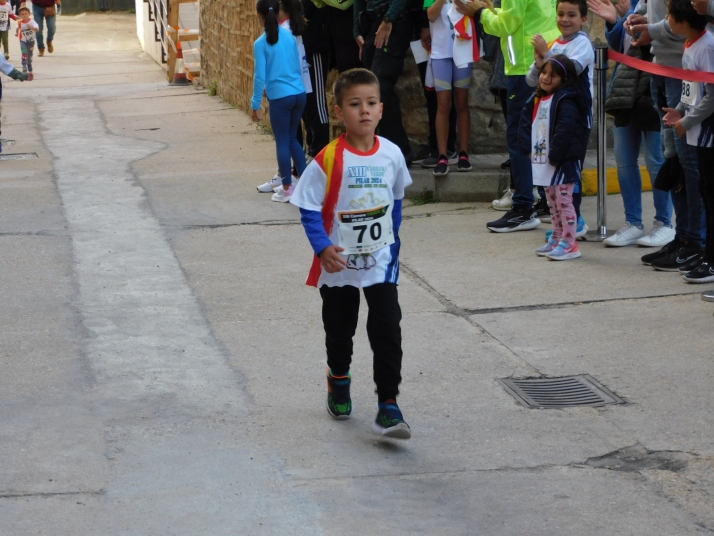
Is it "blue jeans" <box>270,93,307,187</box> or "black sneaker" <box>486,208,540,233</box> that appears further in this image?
"blue jeans" <box>270,93,307,187</box>

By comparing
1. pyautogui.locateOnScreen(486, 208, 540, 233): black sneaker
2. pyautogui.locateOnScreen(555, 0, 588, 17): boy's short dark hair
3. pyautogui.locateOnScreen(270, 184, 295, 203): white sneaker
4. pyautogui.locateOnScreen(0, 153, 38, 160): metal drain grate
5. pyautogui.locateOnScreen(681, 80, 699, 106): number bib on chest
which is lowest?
pyautogui.locateOnScreen(486, 208, 540, 233): black sneaker

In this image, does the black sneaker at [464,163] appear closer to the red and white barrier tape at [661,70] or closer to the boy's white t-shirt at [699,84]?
the red and white barrier tape at [661,70]

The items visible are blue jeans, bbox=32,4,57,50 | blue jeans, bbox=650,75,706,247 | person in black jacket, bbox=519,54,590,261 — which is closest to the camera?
blue jeans, bbox=650,75,706,247

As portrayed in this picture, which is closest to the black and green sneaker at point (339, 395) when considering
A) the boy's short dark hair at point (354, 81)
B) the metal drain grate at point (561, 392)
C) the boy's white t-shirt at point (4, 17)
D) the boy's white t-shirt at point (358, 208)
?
the boy's white t-shirt at point (358, 208)

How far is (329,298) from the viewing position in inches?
178

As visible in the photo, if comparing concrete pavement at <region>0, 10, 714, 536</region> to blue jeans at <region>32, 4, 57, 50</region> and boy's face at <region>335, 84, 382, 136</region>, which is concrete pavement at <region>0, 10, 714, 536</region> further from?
blue jeans at <region>32, 4, 57, 50</region>

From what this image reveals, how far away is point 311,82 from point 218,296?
12.2ft

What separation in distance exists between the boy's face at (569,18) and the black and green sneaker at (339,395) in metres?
3.58

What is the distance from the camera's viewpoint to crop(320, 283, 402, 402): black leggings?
443cm

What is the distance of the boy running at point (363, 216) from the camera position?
173 inches

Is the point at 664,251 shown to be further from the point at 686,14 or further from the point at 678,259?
the point at 686,14

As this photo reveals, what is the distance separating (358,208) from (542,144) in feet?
9.86

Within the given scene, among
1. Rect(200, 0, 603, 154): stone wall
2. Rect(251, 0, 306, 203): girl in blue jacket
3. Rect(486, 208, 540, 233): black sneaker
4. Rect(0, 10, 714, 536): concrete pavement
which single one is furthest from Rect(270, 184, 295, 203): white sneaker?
Rect(486, 208, 540, 233): black sneaker

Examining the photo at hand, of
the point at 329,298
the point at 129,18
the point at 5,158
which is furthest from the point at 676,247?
the point at 129,18
